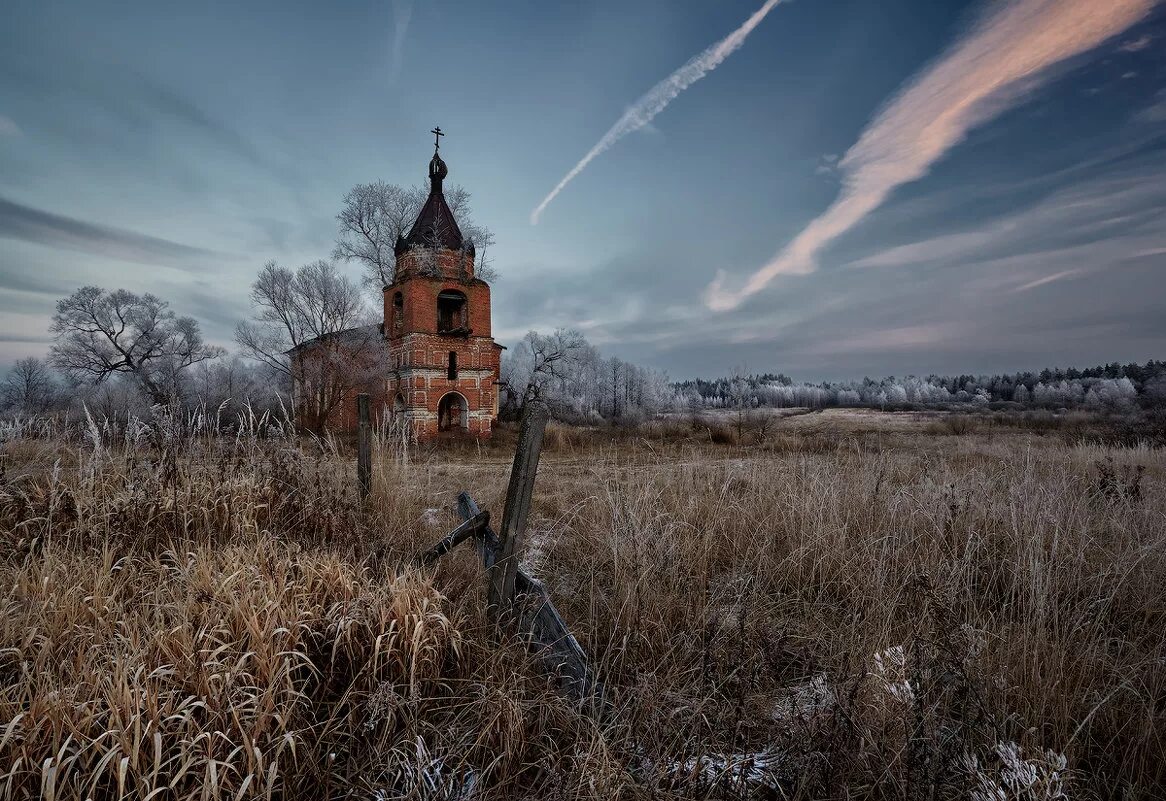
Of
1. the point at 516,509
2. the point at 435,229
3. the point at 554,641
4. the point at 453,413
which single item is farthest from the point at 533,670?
the point at 453,413

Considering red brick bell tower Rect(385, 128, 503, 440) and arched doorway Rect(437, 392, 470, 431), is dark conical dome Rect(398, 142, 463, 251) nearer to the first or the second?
red brick bell tower Rect(385, 128, 503, 440)

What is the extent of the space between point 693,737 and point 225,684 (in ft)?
6.39

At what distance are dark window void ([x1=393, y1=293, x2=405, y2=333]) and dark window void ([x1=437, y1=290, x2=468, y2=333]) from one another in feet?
6.81

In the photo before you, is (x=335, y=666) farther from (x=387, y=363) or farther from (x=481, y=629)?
(x=387, y=363)

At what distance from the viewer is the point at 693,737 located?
2035 millimetres

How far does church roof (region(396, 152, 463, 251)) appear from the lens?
2758cm

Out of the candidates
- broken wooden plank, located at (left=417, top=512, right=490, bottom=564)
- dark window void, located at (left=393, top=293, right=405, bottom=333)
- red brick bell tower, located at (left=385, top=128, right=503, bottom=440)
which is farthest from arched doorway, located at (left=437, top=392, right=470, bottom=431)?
broken wooden plank, located at (left=417, top=512, right=490, bottom=564)

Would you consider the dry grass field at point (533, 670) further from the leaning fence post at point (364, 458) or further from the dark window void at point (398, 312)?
the dark window void at point (398, 312)

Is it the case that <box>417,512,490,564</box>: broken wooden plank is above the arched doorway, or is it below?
below

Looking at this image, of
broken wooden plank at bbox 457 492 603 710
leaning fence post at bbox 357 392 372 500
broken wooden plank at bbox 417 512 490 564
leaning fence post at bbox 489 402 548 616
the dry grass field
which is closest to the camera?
the dry grass field

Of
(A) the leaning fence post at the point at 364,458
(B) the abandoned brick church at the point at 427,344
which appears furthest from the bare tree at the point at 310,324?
(A) the leaning fence post at the point at 364,458

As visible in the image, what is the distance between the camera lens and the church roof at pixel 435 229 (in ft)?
90.5

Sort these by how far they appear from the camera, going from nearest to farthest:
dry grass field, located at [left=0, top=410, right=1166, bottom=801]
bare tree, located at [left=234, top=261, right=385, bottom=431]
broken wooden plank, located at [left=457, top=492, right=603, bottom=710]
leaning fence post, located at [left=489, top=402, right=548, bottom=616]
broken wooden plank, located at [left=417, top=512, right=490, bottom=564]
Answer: dry grass field, located at [left=0, top=410, right=1166, bottom=801], broken wooden plank, located at [left=457, top=492, right=603, bottom=710], leaning fence post, located at [left=489, top=402, right=548, bottom=616], broken wooden plank, located at [left=417, top=512, right=490, bottom=564], bare tree, located at [left=234, top=261, right=385, bottom=431]

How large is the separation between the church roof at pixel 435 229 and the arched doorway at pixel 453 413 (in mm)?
8818
